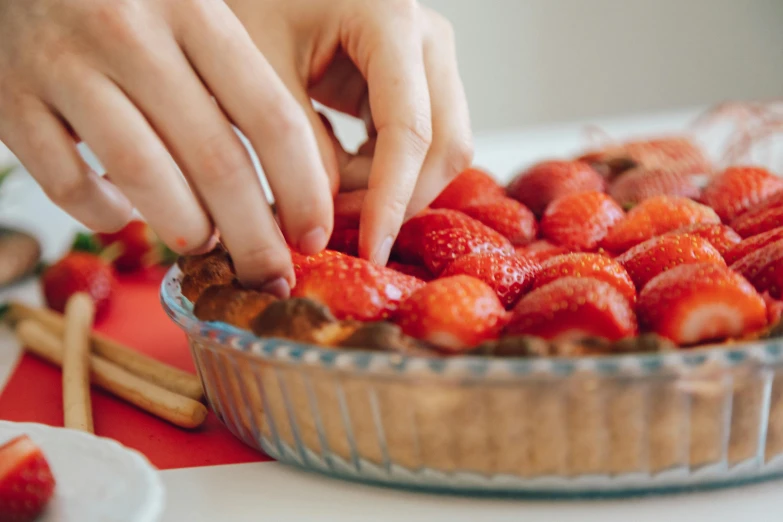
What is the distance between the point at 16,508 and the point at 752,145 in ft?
5.18

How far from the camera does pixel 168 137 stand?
529 millimetres

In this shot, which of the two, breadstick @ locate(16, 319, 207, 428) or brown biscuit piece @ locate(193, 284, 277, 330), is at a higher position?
brown biscuit piece @ locate(193, 284, 277, 330)

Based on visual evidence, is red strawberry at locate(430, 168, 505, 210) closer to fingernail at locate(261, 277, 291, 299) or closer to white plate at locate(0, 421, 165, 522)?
fingernail at locate(261, 277, 291, 299)

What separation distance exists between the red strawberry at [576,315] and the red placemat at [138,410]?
23 centimetres

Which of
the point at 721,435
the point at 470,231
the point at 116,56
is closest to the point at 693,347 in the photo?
the point at 721,435

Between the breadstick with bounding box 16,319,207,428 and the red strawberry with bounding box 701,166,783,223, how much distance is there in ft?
1.78

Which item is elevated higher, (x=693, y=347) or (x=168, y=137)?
(x=168, y=137)

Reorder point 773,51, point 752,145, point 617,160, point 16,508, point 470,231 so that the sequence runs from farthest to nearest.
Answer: point 773,51 < point 752,145 < point 617,160 < point 470,231 < point 16,508

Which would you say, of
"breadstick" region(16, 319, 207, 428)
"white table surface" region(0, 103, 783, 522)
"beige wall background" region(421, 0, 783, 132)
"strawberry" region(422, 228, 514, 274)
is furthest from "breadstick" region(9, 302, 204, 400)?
"beige wall background" region(421, 0, 783, 132)

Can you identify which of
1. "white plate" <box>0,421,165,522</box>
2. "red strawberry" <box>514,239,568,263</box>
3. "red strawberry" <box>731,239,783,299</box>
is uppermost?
"red strawberry" <box>731,239,783,299</box>

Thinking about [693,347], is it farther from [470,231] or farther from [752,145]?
[752,145]

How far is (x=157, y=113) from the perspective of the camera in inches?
20.5

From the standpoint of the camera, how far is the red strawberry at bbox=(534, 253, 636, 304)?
0.61m

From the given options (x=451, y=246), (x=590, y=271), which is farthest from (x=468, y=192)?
(x=590, y=271)
